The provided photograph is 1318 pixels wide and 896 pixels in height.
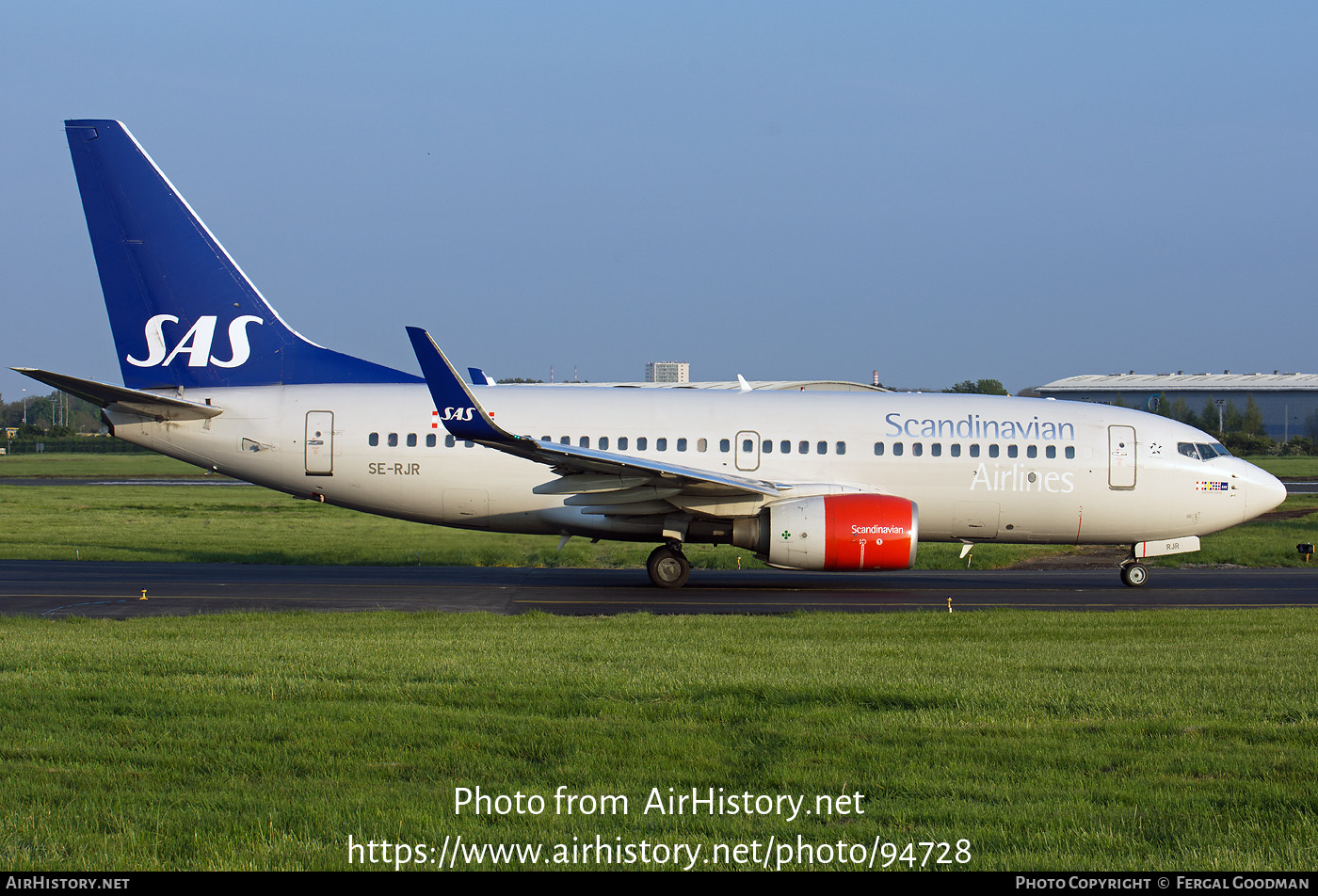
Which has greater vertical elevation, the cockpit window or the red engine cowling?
the cockpit window

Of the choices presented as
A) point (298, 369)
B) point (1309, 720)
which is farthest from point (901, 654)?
point (298, 369)

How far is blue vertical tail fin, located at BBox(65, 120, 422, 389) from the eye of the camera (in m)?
18.9

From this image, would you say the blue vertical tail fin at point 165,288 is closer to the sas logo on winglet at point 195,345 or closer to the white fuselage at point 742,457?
the sas logo on winglet at point 195,345

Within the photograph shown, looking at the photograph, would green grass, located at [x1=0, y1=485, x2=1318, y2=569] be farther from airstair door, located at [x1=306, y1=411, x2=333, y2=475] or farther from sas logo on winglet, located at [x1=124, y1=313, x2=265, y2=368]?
sas logo on winglet, located at [x1=124, y1=313, x2=265, y2=368]

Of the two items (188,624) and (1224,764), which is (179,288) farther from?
(1224,764)

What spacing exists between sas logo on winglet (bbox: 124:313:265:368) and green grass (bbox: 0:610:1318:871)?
28.4ft

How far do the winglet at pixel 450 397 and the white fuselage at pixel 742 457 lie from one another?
312 cm

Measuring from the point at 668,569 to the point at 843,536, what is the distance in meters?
3.27

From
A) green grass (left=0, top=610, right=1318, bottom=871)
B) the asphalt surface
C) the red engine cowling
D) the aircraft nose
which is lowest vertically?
the asphalt surface

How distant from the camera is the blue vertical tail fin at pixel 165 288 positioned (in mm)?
18906

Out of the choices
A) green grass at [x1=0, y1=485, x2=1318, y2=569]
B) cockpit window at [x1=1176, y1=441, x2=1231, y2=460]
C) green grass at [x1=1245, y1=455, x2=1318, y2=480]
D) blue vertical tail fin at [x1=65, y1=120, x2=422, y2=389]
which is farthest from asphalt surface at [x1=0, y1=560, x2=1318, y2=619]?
green grass at [x1=1245, y1=455, x2=1318, y2=480]

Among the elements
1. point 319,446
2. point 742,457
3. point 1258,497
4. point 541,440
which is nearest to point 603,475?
Result: point 541,440

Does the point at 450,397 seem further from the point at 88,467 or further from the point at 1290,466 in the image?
the point at 1290,466

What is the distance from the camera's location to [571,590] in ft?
59.9
